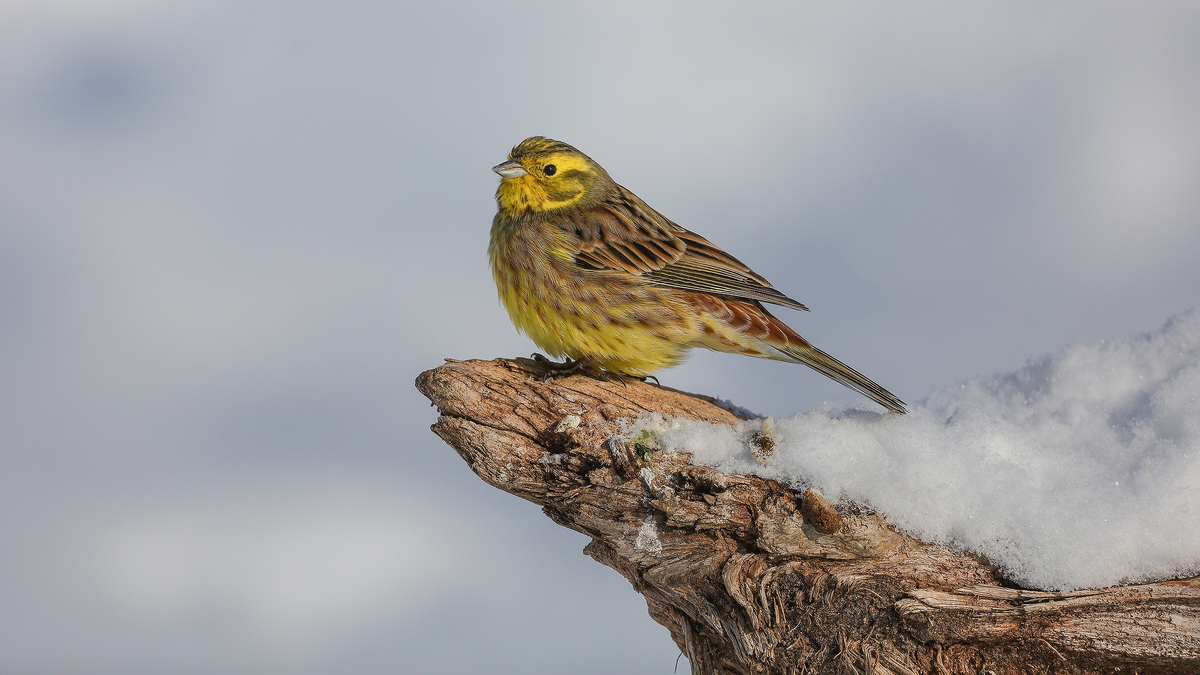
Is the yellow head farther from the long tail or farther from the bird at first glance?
the long tail

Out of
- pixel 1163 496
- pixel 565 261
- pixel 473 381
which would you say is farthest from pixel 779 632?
pixel 565 261

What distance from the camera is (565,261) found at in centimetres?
497

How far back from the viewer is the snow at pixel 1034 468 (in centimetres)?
349

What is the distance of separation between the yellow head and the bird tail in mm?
1566

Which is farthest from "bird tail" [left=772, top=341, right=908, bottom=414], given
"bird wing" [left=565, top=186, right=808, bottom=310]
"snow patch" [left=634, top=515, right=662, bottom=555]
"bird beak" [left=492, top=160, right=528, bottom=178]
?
"bird beak" [left=492, top=160, right=528, bottom=178]

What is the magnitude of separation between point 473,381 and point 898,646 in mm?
2370

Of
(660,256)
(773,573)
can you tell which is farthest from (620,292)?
(773,573)

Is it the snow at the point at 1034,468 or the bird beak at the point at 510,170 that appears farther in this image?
the bird beak at the point at 510,170

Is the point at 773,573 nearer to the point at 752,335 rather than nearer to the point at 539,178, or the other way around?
the point at 752,335

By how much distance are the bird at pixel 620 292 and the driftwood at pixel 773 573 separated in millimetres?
415

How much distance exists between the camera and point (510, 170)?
17.1ft

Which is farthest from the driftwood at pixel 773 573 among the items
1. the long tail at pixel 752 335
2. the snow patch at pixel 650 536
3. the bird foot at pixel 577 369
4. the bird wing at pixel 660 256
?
the bird wing at pixel 660 256

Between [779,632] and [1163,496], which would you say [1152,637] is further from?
[779,632]

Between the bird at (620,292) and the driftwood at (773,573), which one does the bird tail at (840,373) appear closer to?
the bird at (620,292)
